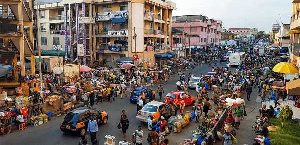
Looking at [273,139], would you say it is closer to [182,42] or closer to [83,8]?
[83,8]

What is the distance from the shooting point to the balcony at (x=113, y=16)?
45438 mm

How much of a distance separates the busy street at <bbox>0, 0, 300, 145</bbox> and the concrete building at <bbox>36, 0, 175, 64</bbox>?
0.53ft

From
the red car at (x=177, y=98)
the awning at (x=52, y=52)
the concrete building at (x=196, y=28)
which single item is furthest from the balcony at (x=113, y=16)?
the concrete building at (x=196, y=28)

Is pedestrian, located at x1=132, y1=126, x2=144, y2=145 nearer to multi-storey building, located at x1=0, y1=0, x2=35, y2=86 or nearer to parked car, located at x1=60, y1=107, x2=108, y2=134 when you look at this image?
parked car, located at x1=60, y1=107, x2=108, y2=134

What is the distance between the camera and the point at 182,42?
66062 millimetres

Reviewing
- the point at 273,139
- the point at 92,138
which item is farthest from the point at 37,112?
the point at 273,139

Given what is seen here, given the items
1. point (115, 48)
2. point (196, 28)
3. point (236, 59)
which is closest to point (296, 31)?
point (236, 59)

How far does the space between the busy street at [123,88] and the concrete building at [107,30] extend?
16 cm

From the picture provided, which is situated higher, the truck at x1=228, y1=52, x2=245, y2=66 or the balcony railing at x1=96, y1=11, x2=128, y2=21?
the balcony railing at x1=96, y1=11, x2=128, y2=21

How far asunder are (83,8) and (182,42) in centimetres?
2709

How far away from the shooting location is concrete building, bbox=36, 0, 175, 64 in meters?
45.8

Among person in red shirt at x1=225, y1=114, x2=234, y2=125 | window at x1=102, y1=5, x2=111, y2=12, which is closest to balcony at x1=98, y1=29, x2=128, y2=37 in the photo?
window at x1=102, y1=5, x2=111, y2=12

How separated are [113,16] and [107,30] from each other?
2.76 metres

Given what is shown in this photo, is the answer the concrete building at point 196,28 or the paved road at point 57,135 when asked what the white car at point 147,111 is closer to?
the paved road at point 57,135
